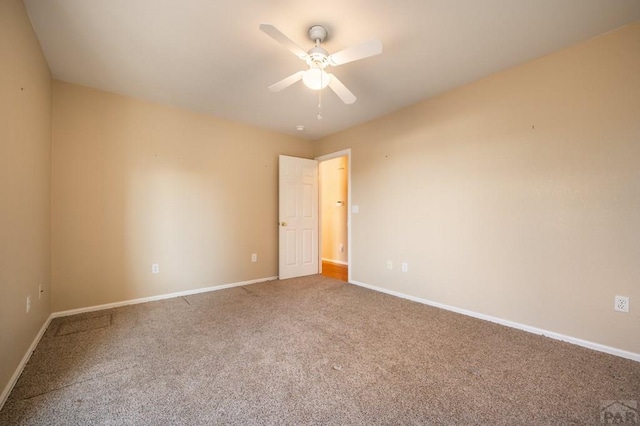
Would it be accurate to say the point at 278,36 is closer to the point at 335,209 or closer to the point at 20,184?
the point at 20,184

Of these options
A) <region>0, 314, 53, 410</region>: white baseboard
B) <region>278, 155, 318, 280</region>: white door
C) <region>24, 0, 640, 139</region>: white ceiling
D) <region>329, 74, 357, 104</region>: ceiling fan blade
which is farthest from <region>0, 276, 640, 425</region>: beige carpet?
<region>24, 0, 640, 139</region>: white ceiling

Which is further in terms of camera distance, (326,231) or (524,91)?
(326,231)

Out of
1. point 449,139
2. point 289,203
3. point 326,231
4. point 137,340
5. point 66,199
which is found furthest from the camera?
point 326,231

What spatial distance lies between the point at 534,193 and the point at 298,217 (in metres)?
3.18

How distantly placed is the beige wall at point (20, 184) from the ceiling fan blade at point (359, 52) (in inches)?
77.5

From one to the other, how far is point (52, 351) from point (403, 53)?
371cm

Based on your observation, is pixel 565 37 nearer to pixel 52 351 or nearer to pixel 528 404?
pixel 528 404

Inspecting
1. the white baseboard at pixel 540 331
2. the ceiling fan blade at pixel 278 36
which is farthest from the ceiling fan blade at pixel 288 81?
the white baseboard at pixel 540 331

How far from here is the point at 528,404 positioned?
1.47 m

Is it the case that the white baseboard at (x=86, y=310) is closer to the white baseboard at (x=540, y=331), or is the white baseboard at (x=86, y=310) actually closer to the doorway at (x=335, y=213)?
the doorway at (x=335, y=213)

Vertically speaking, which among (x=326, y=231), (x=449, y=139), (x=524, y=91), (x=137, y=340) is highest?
(x=524, y=91)

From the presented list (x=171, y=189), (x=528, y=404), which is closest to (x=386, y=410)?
(x=528, y=404)

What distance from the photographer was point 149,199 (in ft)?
10.7

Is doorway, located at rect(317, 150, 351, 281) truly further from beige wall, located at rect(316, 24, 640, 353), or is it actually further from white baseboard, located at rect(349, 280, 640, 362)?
white baseboard, located at rect(349, 280, 640, 362)
